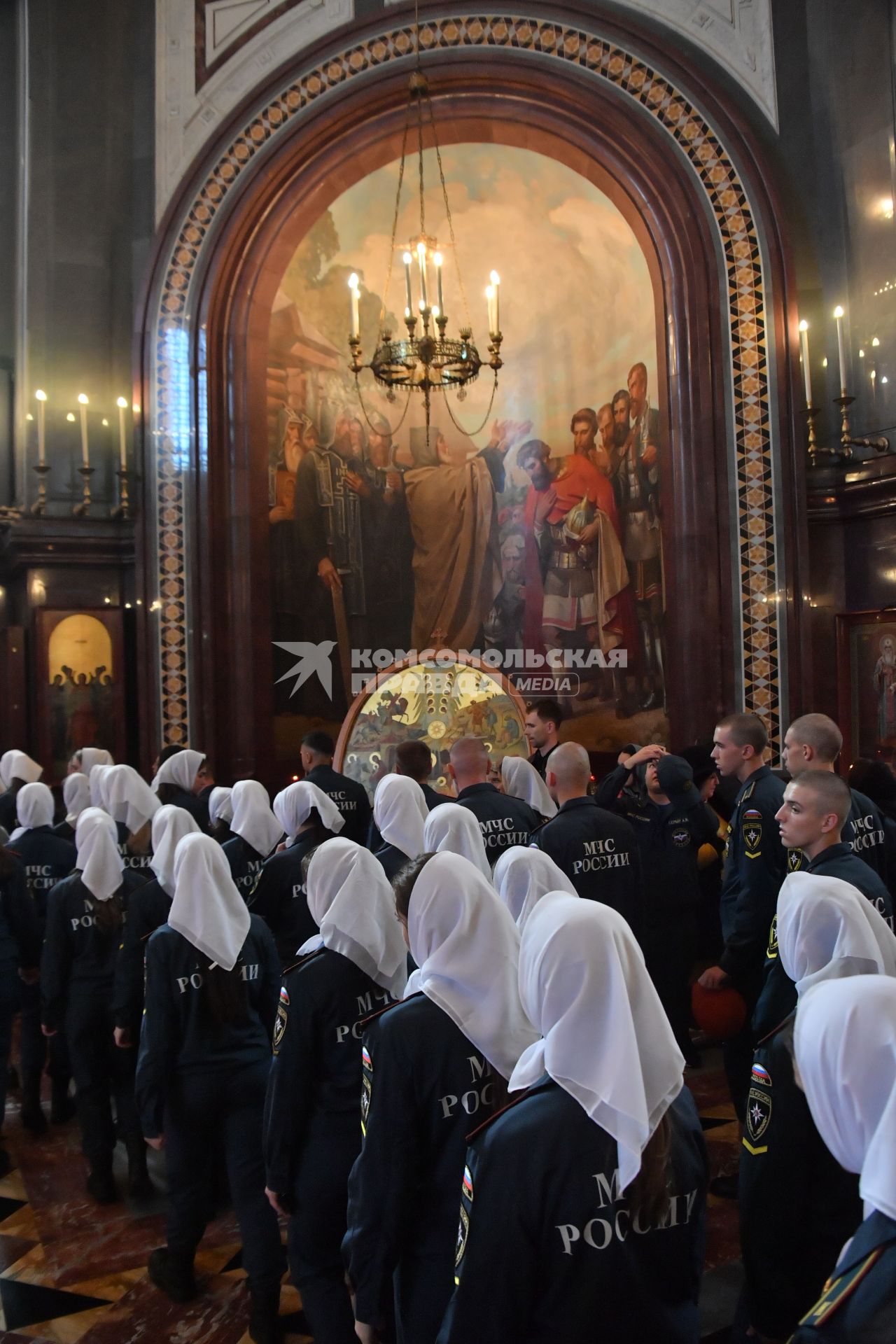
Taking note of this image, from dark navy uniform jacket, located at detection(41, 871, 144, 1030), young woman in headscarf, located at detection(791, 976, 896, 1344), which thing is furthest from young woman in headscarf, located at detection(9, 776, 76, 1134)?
young woman in headscarf, located at detection(791, 976, 896, 1344)

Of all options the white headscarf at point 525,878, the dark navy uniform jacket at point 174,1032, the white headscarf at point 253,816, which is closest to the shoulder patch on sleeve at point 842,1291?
the white headscarf at point 525,878

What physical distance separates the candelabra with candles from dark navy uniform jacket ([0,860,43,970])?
656 centimetres

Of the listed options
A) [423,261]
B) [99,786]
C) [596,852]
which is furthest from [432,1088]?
[423,261]

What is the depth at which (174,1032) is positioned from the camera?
12.1ft

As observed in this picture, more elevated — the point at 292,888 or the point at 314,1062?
the point at 292,888

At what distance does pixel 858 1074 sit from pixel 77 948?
13.2ft

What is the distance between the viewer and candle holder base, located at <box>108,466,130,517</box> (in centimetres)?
1020

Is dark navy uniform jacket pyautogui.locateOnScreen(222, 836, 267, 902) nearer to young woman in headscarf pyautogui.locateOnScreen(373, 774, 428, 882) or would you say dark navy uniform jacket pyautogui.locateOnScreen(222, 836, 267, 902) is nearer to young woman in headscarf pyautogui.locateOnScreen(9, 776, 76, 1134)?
young woman in headscarf pyautogui.locateOnScreen(373, 774, 428, 882)

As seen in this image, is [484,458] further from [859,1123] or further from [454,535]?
[859,1123]

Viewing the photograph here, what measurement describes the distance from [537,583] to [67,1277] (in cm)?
797

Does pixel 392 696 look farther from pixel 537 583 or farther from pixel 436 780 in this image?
pixel 537 583

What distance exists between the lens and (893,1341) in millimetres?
1496

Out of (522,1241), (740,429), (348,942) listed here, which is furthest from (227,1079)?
(740,429)

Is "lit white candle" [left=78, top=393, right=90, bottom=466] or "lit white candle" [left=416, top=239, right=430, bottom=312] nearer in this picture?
"lit white candle" [left=416, top=239, right=430, bottom=312]
